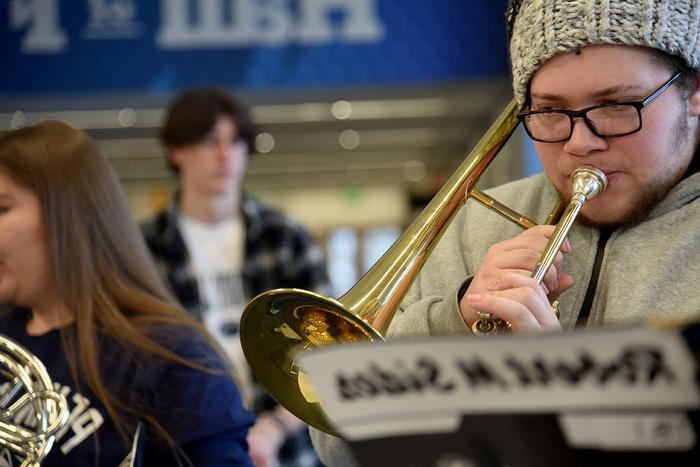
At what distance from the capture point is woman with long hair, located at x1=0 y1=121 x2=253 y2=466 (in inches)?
64.2

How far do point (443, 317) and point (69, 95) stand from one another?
3.46m

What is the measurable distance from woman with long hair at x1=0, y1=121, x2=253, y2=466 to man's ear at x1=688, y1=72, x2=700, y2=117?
903 millimetres

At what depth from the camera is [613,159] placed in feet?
4.43

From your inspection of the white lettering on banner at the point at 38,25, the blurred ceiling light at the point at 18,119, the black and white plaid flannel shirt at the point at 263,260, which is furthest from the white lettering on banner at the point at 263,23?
the blurred ceiling light at the point at 18,119

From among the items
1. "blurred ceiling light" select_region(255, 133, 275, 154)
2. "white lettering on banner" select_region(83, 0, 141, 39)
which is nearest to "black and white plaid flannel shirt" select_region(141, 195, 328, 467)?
"white lettering on banner" select_region(83, 0, 141, 39)

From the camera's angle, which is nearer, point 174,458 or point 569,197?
point 569,197

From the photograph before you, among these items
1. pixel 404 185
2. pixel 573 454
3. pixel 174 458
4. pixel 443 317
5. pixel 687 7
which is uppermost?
pixel 687 7

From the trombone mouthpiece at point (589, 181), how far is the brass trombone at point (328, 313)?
0.43 ft

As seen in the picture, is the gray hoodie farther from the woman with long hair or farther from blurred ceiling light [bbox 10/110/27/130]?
blurred ceiling light [bbox 10/110/27/130]

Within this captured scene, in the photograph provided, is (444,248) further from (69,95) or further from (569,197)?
(69,95)

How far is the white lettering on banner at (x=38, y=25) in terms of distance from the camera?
4.15m

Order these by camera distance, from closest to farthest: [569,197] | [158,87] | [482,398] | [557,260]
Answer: [482,398] → [557,260] → [569,197] → [158,87]

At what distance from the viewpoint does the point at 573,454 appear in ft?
2.61

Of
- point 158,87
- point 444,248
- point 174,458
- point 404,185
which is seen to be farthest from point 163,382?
point 404,185
